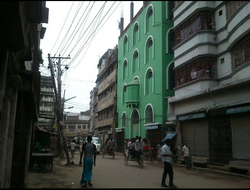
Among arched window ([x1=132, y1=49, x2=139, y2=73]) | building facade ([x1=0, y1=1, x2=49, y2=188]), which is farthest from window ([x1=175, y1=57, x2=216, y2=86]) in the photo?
arched window ([x1=132, y1=49, x2=139, y2=73])

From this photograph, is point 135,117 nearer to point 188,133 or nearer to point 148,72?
point 148,72

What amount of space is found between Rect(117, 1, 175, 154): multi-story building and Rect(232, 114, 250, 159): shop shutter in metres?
7.72

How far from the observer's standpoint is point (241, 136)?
1450 centimetres

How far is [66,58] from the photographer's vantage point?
21.5 meters

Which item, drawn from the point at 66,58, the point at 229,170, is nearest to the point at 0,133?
the point at 229,170

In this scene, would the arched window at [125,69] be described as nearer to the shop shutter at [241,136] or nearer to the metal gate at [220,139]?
the metal gate at [220,139]

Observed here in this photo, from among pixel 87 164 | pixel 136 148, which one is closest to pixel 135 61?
pixel 136 148

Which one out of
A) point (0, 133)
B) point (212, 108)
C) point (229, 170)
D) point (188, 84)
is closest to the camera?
point (0, 133)

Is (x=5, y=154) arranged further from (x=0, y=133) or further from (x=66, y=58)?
(x=66, y=58)

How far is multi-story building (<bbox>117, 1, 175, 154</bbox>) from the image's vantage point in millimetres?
25000

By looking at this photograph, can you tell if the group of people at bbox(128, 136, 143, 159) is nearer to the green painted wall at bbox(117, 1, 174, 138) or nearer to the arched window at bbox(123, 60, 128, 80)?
the green painted wall at bbox(117, 1, 174, 138)

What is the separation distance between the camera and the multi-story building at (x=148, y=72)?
2500 centimetres

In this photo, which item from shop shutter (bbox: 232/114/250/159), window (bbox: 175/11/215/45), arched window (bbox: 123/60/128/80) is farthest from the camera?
arched window (bbox: 123/60/128/80)

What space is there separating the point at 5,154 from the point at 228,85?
1242 cm
